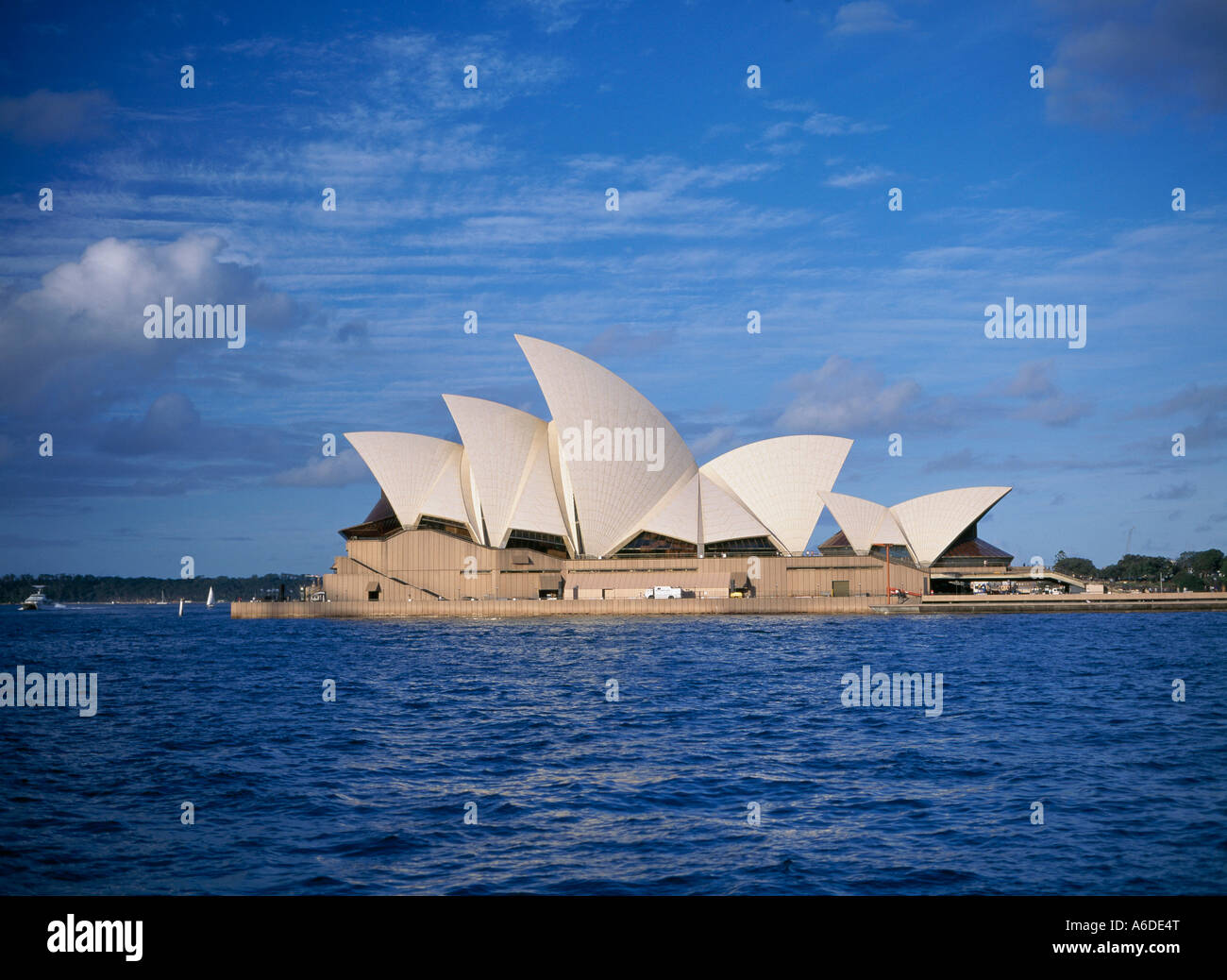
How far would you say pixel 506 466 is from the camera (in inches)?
2623

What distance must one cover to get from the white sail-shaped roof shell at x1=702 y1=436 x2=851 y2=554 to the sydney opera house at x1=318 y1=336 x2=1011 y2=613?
101 mm

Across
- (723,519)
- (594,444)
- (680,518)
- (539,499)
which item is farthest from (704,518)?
(539,499)

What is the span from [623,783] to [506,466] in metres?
54.3

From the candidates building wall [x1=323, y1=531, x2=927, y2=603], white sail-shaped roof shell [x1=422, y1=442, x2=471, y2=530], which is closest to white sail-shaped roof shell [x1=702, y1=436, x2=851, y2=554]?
building wall [x1=323, y1=531, x2=927, y2=603]

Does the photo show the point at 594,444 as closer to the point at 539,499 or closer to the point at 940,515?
the point at 539,499

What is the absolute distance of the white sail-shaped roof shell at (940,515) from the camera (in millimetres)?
71562

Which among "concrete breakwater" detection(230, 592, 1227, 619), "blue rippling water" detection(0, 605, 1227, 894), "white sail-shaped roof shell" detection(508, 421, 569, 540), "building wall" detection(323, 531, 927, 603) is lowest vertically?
"concrete breakwater" detection(230, 592, 1227, 619)

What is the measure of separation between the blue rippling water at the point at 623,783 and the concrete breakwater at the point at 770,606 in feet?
106

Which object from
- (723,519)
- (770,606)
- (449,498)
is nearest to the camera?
(770,606)

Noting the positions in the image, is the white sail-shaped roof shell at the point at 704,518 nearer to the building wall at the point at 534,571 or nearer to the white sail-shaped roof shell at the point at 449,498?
the building wall at the point at 534,571

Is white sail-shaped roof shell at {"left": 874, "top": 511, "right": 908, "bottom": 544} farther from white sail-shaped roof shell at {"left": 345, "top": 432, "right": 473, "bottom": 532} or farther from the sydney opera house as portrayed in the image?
white sail-shaped roof shell at {"left": 345, "top": 432, "right": 473, "bottom": 532}

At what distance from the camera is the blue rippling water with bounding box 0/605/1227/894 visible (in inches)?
357
